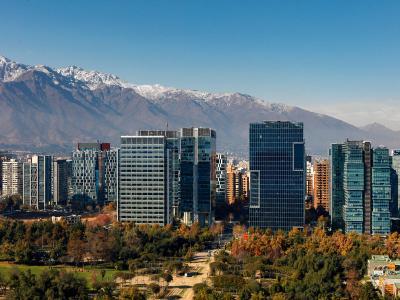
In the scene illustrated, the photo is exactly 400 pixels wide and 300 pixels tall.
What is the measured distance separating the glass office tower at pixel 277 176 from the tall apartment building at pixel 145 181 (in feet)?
23.2

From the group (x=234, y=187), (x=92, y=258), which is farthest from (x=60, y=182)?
(x=92, y=258)

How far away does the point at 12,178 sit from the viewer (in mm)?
75750

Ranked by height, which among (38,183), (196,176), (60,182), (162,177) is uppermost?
(196,176)

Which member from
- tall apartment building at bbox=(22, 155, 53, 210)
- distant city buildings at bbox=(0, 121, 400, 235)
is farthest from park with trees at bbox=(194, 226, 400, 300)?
tall apartment building at bbox=(22, 155, 53, 210)

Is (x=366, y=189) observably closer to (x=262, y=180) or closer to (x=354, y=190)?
(x=354, y=190)

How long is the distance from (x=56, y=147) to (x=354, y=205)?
136 metres

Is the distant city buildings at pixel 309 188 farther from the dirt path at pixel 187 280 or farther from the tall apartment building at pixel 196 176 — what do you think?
the dirt path at pixel 187 280

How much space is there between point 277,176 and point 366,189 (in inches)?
276

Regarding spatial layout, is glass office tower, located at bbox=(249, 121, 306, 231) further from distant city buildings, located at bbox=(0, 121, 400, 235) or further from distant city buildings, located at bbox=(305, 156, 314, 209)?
distant city buildings, located at bbox=(305, 156, 314, 209)

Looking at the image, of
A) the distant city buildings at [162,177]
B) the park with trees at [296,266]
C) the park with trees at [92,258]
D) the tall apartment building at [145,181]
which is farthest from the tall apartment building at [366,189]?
the tall apartment building at [145,181]

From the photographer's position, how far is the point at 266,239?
4394cm

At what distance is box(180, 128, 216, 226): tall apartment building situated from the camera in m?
54.2

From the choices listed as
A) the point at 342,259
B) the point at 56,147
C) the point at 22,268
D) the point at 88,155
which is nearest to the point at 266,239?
the point at 342,259

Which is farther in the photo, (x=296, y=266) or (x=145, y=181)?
(x=145, y=181)
